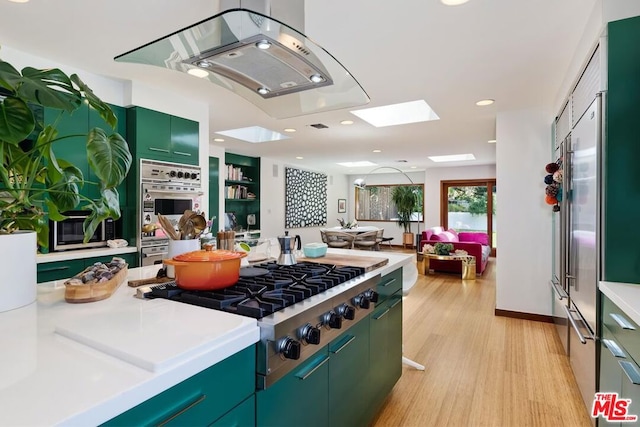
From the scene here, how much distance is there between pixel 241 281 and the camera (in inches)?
58.8

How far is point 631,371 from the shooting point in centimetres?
133

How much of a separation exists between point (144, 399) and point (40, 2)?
2.36m

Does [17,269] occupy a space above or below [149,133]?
below

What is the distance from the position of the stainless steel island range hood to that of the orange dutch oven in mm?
786

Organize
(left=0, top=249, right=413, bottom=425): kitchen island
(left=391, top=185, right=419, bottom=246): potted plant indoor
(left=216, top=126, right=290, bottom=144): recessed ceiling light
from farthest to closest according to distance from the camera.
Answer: (left=391, top=185, right=419, bottom=246): potted plant indoor, (left=216, top=126, right=290, bottom=144): recessed ceiling light, (left=0, top=249, right=413, bottom=425): kitchen island

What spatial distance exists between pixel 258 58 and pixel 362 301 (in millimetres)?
1149

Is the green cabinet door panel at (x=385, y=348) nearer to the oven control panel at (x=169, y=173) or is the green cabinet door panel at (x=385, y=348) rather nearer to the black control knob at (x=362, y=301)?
the black control knob at (x=362, y=301)

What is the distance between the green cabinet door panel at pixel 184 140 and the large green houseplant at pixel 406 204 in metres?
7.57

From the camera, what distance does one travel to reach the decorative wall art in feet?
27.9

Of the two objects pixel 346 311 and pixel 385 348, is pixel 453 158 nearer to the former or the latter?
pixel 385 348

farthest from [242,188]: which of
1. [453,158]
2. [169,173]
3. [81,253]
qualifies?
[453,158]

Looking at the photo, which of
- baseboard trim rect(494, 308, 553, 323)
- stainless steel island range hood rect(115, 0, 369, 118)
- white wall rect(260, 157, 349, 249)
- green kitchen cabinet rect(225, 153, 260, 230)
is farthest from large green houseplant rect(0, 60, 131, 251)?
white wall rect(260, 157, 349, 249)

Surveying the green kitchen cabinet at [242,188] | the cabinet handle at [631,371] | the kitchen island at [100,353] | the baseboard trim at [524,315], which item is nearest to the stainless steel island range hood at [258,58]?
the kitchen island at [100,353]

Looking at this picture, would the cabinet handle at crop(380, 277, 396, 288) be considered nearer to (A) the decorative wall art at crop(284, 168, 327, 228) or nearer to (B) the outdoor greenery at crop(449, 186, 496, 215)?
(A) the decorative wall art at crop(284, 168, 327, 228)
